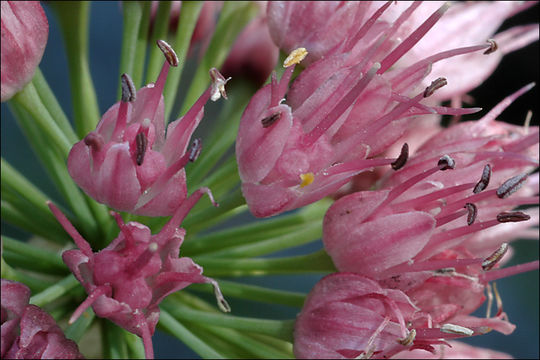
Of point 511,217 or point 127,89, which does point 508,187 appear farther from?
point 127,89

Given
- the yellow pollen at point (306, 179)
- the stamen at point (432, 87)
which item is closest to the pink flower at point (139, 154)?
the yellow pollen at point (306, 179)

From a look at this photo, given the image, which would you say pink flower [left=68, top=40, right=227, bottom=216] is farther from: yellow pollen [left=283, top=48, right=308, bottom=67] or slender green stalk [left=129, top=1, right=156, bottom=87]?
slender green stalk [left=129, top=1, right=156, bottom=87]

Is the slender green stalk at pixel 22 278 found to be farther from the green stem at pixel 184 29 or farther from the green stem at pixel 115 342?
the green stem at pixel 184 29

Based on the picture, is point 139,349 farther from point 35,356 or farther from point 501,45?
point 501,45

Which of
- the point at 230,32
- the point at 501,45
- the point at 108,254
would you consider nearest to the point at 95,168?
the point at 108,254

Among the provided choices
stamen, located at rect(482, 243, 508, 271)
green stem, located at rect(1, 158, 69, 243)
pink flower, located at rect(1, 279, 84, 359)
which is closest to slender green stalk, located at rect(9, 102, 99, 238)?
green stem, located at rect(1, 158, 69, 243)

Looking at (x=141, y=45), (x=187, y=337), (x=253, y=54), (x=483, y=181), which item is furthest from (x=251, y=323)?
(x=253, y=54)
